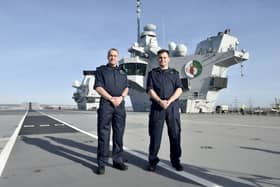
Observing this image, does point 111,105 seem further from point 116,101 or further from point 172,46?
point 172,46

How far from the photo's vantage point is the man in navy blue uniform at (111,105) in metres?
3.72

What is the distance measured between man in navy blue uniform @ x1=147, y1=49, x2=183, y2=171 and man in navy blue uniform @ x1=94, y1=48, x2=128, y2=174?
1.61ft

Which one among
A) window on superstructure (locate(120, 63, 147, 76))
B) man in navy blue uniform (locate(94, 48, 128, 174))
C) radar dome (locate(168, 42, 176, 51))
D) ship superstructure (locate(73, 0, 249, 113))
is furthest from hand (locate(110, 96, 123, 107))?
radar dome (locate(168, 42, 176, 51))

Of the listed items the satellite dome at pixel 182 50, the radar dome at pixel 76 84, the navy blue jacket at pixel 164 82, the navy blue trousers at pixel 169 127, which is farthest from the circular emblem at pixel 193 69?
the radar dome at pixel 76 84

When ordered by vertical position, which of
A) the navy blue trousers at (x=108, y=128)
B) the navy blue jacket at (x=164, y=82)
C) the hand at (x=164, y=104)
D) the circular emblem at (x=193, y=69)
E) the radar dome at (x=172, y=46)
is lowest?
the navy blue trousers at (x=108, y=128)

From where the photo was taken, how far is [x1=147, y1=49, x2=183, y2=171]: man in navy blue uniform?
3.71 meters

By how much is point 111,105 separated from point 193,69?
3482 centimetres

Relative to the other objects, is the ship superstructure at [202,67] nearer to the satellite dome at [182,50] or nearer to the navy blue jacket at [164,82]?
the satellite dome at [182,50]

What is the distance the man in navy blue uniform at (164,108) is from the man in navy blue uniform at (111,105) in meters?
0.49

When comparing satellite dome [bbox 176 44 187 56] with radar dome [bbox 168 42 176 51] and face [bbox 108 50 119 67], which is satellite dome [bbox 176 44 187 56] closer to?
radar dome [bbox 168 42 176 51]

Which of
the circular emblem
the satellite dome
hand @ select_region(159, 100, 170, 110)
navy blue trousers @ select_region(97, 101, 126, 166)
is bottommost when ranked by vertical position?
navy blue trousers @ select_region(97, 101, 126, 166)

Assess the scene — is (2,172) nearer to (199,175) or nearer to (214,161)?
(199,175)

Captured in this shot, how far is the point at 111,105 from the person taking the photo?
3.80 meters

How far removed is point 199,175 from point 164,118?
980 mm
